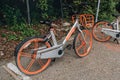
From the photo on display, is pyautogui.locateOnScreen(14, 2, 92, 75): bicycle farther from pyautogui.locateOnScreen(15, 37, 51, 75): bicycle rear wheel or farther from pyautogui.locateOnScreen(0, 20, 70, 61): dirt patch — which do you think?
pyautogui.locateOnScreen(0, 20, 70, 61): dirt patch

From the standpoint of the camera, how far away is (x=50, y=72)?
3773 millimetres

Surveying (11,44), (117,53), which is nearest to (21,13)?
(11,44)

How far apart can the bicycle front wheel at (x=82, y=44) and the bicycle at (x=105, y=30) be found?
24.6 inches

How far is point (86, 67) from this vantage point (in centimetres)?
396

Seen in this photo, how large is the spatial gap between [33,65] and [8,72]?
19.9 inches

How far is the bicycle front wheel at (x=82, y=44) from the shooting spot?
13.6 ft

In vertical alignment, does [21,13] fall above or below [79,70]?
above

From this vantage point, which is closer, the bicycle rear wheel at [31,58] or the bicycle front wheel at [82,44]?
the bicycle rear wheel at [31,58]

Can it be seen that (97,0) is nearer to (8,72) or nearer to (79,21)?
(79,21)

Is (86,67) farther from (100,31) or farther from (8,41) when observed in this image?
(8,41)

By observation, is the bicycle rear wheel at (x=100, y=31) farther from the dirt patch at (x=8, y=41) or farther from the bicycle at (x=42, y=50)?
the dirt patch at (x=8, y=41)

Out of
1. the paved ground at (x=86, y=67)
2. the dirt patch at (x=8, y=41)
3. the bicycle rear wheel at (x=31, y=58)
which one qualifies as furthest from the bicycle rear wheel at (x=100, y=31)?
the bicycle rear wheel at (x=31, y=58)

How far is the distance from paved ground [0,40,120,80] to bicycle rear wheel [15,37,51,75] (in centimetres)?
13

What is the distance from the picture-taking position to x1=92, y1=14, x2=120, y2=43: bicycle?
4893 millimetres
